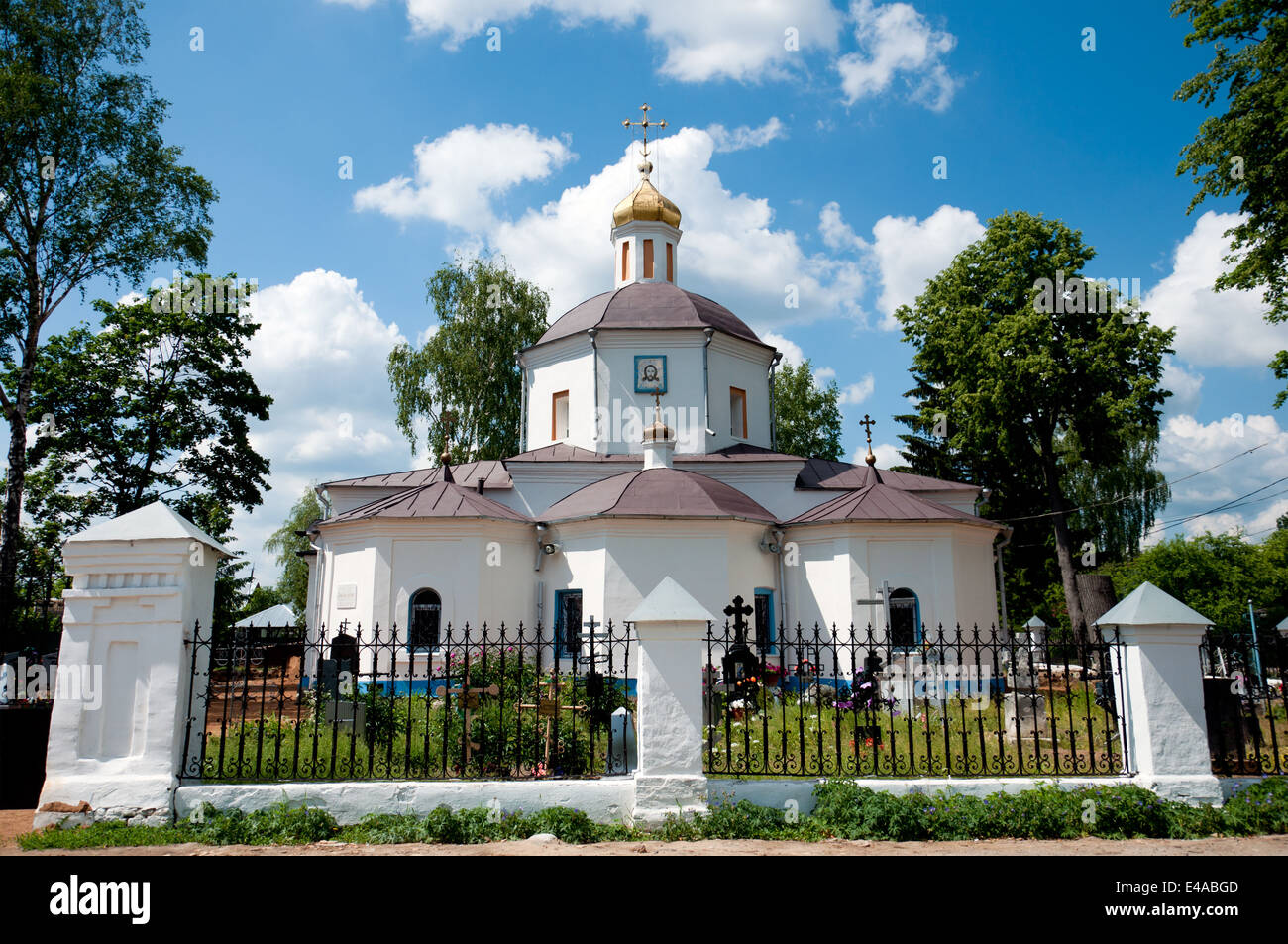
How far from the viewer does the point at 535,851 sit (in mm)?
6469

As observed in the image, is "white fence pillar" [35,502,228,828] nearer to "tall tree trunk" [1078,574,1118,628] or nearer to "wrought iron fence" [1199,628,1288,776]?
"wrought iron fence" [1199,628,1288,776]

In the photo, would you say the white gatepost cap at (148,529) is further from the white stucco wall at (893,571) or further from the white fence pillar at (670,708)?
the white stucco wall at (893,571)

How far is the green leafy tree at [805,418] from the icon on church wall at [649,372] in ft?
53.0

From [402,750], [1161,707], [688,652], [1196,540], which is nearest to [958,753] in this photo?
[1161,707]

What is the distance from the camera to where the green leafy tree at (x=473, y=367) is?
29297 millimetres

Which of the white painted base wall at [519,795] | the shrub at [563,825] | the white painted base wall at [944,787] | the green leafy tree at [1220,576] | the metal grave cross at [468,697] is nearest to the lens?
the shrub at [563,825]

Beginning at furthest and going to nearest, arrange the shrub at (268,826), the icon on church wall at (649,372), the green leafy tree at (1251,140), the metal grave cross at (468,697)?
the icon on church wall at (649,372) → the green leafy tree at (1251,140) → the metal grave cross at (468,697) → the shrub at (268,826)

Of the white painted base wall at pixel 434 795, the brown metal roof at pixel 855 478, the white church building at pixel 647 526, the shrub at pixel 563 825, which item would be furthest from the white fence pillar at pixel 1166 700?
the brown metal roof at pixel 855 478

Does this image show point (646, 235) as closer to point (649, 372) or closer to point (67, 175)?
point (649, 372)

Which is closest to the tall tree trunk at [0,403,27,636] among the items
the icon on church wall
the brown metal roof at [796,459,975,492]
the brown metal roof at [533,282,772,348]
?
the brown metal roof at [533,282,772,348]

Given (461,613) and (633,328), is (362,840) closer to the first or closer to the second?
(461,613)

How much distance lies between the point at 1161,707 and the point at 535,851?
19.1 ft

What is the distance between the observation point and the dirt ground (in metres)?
6.51

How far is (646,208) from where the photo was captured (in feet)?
76.2
